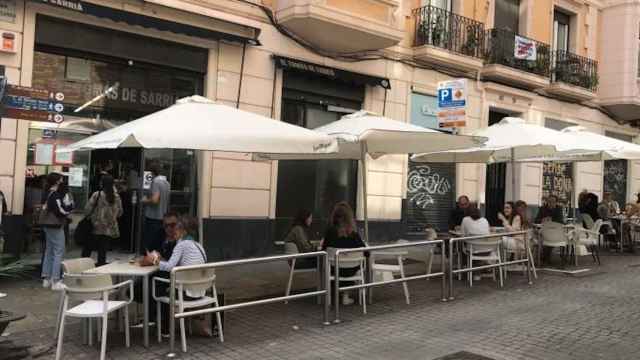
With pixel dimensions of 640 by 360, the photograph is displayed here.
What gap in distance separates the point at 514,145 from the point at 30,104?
24.5 feet

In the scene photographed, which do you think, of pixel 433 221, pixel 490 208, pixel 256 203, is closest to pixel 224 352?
pixel 256 203

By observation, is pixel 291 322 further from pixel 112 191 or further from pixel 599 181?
pixel 599 181

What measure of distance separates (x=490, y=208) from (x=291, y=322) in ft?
39.9

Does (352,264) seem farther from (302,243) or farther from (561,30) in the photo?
(561,30)

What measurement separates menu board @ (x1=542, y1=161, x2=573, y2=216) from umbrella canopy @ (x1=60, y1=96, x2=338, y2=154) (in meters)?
13.5

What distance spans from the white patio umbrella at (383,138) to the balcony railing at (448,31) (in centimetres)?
605

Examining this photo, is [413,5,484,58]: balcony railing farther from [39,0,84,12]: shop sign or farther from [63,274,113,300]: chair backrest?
[63,274,113,300]: chair backrest

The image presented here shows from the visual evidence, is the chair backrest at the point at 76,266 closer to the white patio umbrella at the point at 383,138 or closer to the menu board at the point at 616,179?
the white patio umbrella at the point at 383,138

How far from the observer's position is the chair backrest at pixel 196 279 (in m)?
5.47

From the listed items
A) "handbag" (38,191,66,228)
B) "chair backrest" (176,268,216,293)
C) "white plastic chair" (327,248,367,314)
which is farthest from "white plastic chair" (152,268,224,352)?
"handbag" (38,191,66,228)

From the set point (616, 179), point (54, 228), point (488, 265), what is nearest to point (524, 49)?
point (616, 179)

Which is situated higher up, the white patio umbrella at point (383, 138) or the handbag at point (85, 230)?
the white patio umbrella at point (383, 138)

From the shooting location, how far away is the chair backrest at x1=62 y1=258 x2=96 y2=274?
18.6 feet

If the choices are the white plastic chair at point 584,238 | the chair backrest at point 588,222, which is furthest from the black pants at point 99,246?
the chair backrest at point 588,222
